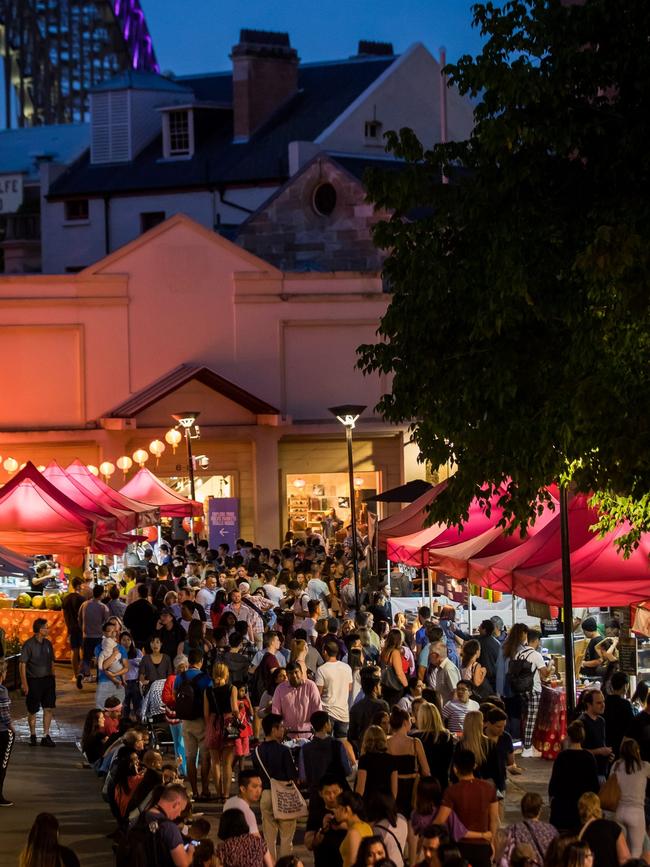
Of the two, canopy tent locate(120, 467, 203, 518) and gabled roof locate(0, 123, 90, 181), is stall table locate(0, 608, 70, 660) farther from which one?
gabled roof locate(0, 123, 90, 181)

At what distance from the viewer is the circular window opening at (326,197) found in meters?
45.4

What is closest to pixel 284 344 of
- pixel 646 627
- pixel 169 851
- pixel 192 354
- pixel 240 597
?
pixel 192 354

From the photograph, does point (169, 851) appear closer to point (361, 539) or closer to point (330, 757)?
point (330, 757)

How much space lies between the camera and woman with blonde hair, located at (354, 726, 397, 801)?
1266 cm

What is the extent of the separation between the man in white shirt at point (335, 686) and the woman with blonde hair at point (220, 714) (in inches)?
39.8

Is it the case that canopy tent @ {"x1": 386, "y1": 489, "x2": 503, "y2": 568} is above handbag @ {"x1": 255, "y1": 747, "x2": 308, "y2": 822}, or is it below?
above

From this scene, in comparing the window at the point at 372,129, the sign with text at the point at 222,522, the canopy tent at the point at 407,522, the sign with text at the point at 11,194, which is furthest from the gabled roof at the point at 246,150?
the canopy tent at the point at 407,522

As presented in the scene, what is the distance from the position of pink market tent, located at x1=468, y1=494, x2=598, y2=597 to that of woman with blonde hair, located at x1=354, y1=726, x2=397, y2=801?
499 cm

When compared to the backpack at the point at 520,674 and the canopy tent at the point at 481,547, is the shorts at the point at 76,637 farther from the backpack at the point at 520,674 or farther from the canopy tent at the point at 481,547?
the backpack at the point at 520,674

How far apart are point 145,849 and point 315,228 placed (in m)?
36.0

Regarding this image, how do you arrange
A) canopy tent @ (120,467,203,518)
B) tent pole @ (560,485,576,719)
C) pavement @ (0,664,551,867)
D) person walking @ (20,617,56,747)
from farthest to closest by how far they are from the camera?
1. canopy tent @ (120,467,203,518)
2. person walking @ (20,617,56,747)
3. tent pole @ (560,485,576,719)
4. pavement @ (0,664,551,867)

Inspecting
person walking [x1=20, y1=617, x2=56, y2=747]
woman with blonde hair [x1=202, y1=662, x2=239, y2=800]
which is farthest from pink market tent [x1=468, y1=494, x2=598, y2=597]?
person walking [x1=20, y1=617, x2=56, y2=747]

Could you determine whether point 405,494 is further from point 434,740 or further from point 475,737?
point 475,737

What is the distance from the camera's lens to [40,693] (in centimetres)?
1923
